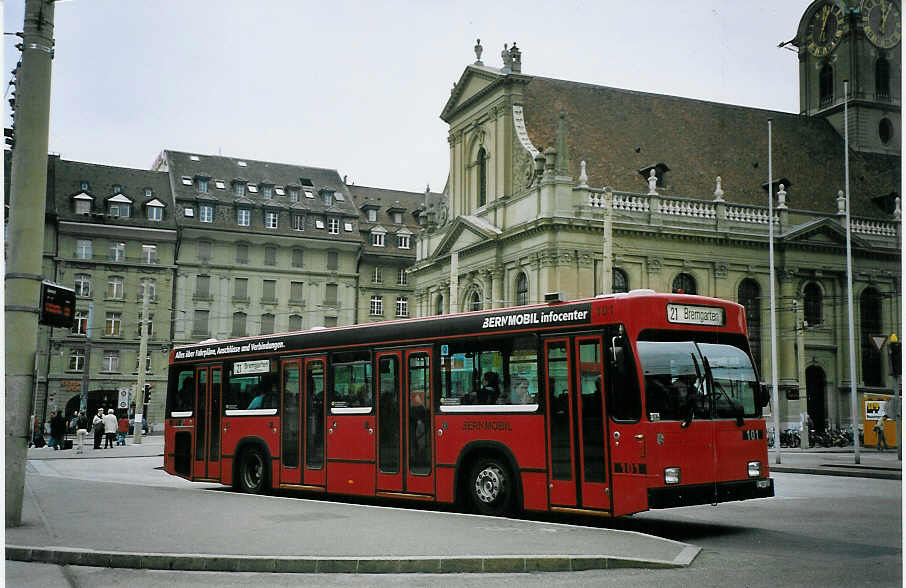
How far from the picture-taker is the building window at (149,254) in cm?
6569

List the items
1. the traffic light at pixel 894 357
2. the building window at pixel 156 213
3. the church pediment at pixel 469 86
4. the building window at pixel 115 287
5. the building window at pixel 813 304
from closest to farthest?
the traffic light at pixel 894 357
the building window at pixel 813 304
the church pediment at pixel 469 86
the building window at pixel 115 287
the building window at pixel 156 213

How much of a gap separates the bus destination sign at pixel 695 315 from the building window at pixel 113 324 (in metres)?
55.4

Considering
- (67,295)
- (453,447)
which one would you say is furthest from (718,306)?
(67,295)

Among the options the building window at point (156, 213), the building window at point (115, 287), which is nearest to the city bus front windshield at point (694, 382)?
the building window at point (115, 287)

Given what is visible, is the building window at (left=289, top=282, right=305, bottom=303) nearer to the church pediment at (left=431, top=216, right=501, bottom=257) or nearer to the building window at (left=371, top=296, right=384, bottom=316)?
the building window at (left=371, top=296, right=384, bottom=316)

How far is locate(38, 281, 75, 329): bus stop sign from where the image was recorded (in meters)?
11.8

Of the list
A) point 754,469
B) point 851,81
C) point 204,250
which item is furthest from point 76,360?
point 754,469

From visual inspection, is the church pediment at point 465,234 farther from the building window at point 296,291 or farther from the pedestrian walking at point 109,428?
the pedestrian walking at point 109,428

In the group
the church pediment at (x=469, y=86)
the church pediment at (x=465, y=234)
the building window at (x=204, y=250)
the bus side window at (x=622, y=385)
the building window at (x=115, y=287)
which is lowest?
the bus side window at (x=622, y=385)

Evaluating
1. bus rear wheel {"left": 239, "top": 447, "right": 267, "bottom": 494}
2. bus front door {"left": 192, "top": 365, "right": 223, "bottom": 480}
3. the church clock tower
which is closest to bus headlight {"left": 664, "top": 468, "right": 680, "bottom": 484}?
bus rear wheel {"left": 239, "top": 447, "right": 267, "bottom": 494}

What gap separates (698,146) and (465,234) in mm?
14035

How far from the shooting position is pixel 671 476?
1158 cm

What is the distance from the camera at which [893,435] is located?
128 feet

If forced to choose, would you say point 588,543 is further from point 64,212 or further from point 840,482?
point 64,212
